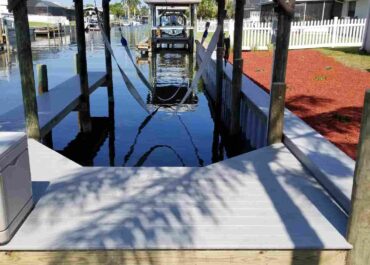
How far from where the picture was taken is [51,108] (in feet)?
24.6

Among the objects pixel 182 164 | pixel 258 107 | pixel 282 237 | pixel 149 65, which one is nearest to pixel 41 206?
pixel 282 237

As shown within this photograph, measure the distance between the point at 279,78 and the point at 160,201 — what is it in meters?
2.67

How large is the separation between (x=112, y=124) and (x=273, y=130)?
5365mm

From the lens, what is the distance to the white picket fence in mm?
19750

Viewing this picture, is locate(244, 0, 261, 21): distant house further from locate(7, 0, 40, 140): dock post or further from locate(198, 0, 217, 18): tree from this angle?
locate(7, 0, 40, 140): dock post

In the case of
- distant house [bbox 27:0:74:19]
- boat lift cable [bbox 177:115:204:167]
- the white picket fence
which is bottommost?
boat lift cable [bbox 177:115:204:167]

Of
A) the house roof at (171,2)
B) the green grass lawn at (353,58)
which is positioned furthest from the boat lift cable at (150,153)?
the house roof at (171,2)

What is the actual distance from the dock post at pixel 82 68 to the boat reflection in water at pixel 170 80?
2.53m

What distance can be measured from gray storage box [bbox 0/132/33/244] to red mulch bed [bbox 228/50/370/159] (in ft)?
13.7

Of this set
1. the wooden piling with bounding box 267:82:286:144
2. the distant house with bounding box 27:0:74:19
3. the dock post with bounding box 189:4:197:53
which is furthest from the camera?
the distant house with bounding box 27:0:74:19

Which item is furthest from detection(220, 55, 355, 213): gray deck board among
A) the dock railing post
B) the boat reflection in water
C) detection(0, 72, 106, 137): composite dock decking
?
the boat reflection in water

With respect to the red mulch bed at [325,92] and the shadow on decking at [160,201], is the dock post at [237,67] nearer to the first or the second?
the red mulch bed at [325,92]

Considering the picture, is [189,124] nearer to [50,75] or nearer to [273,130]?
[273,130]

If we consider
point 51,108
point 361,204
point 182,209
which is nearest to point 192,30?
point 51,108
